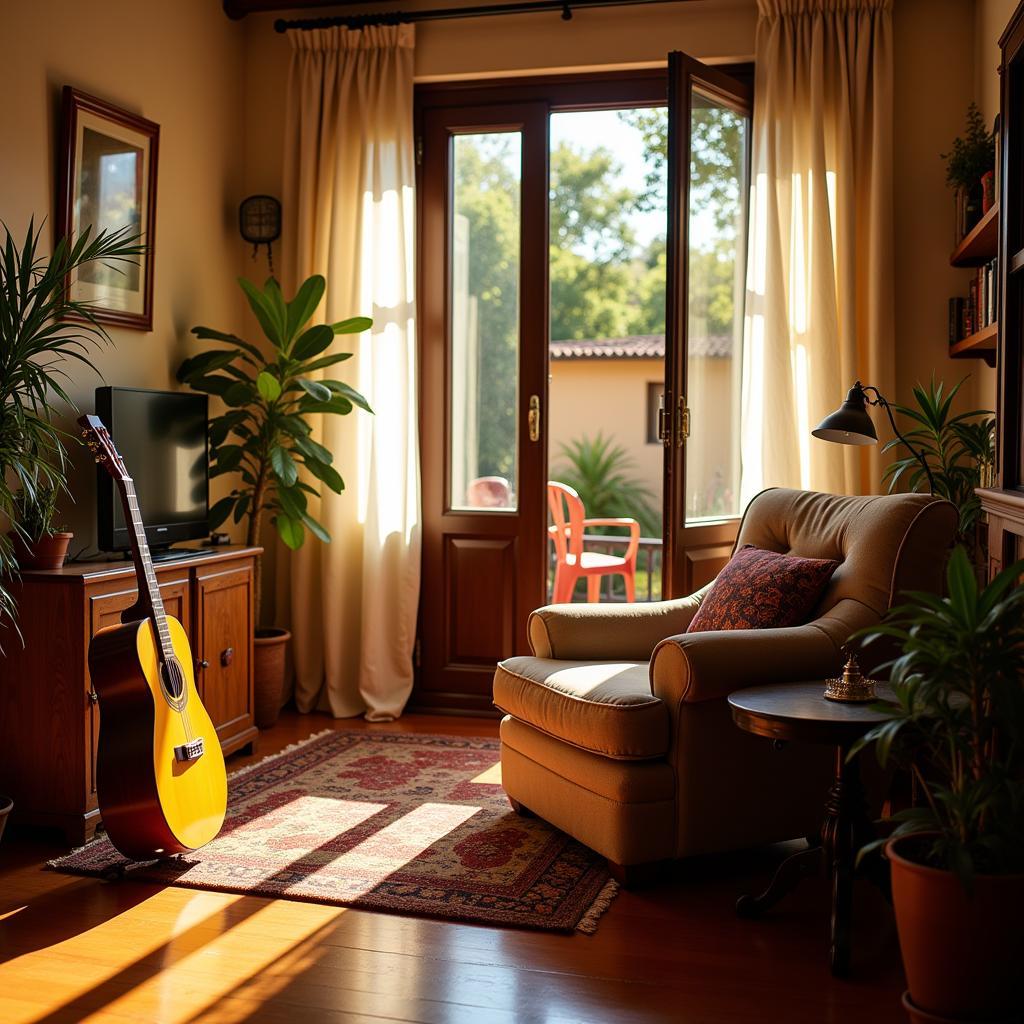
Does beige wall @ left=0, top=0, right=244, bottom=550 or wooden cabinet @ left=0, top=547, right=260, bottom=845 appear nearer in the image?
wooden cabinet @ left=0, top=547, right=260, bottom=845

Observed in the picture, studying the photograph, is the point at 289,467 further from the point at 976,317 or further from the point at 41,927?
the point at 976,317

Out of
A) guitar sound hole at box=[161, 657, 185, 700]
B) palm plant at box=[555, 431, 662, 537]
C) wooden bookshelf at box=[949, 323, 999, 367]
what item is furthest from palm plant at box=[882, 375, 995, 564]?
palm plant at box=[555, 431, 662, 537]

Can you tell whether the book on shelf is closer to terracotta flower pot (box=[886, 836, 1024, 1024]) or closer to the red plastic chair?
terracotta flower pot (box=[886, 836, 1024, 1024])

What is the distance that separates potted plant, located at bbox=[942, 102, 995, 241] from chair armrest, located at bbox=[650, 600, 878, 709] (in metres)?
1.80

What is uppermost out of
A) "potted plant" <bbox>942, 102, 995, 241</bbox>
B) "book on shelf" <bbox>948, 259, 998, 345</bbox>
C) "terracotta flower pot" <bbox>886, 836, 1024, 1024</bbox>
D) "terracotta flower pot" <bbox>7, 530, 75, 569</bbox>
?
"potted plant" <bbox>942, 102, 995, 241</bbox>

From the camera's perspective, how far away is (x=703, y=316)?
4.50 meters

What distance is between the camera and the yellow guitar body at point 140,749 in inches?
113

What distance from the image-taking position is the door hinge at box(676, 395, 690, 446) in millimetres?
4320

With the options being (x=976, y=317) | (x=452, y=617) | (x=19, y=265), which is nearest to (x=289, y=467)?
(x=452, y=617)

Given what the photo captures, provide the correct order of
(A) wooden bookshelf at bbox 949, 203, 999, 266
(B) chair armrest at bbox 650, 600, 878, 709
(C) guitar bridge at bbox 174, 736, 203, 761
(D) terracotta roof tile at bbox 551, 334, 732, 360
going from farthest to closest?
(D) terracotta roof tile at bbox 551, 334, 732, 360, (A) wooden bookshelf at bbox 949, 203, 999, 266, (C) guitar bridge at bbox 174, 736, 203, 761, (B) chair armrest at bbox 650, 600, 878, 709

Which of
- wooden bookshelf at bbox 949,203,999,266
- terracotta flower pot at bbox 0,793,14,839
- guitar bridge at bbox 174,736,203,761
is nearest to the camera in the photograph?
guitar bridge at bbox 174,736,203,761

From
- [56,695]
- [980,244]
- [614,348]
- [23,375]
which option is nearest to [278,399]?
[23,375]

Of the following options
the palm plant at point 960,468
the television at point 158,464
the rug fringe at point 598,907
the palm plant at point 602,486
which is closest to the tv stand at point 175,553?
the television at point 158,464

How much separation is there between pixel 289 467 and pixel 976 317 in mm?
2538
